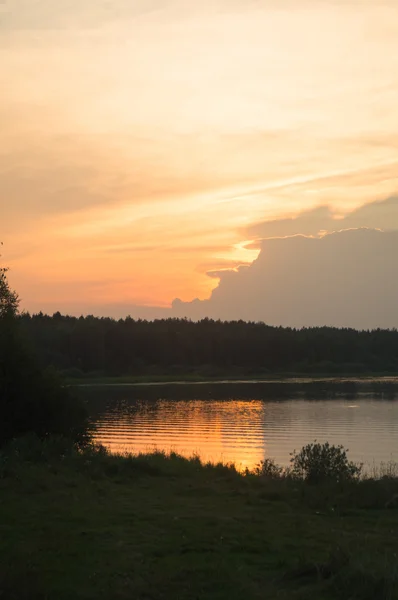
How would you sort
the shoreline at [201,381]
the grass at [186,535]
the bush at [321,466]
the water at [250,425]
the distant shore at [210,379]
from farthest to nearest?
the distant shore at [210,379] < the shoreline at [201,381] < the water at [250,425] < the bush at [321,466] < the grass at [186,535]

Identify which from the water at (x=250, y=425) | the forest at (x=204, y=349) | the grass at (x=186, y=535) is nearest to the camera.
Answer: the grass at (x=186, y=535)

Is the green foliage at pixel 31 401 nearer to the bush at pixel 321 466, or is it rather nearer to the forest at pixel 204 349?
the bush at pixel 321 466

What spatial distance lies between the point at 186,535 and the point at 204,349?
14323cm

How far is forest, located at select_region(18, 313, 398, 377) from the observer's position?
13412 cm

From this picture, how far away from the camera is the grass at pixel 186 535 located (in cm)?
770

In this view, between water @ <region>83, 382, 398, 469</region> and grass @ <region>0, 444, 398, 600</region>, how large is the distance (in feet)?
34.3

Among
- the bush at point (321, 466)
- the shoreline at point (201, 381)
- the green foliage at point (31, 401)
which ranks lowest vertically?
the shoreline at point (201, 381)

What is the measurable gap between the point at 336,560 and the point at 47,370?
1740cm

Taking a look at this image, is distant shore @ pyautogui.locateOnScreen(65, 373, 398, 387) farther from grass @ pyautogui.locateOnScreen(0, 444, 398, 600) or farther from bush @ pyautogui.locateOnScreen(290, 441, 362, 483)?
grass @ pyautogui.locateOnScreen(0, 444, 398, 600)

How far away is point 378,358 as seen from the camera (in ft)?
521

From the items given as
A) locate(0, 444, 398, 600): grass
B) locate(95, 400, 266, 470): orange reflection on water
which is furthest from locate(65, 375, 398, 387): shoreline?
locate(0, 444, 398, 600): grass

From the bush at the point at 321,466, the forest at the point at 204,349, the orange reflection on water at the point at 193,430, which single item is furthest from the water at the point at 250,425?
the forest at the point at 204,349

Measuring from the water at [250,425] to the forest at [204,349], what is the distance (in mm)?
59009

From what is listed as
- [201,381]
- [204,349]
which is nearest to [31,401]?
[201,381]
